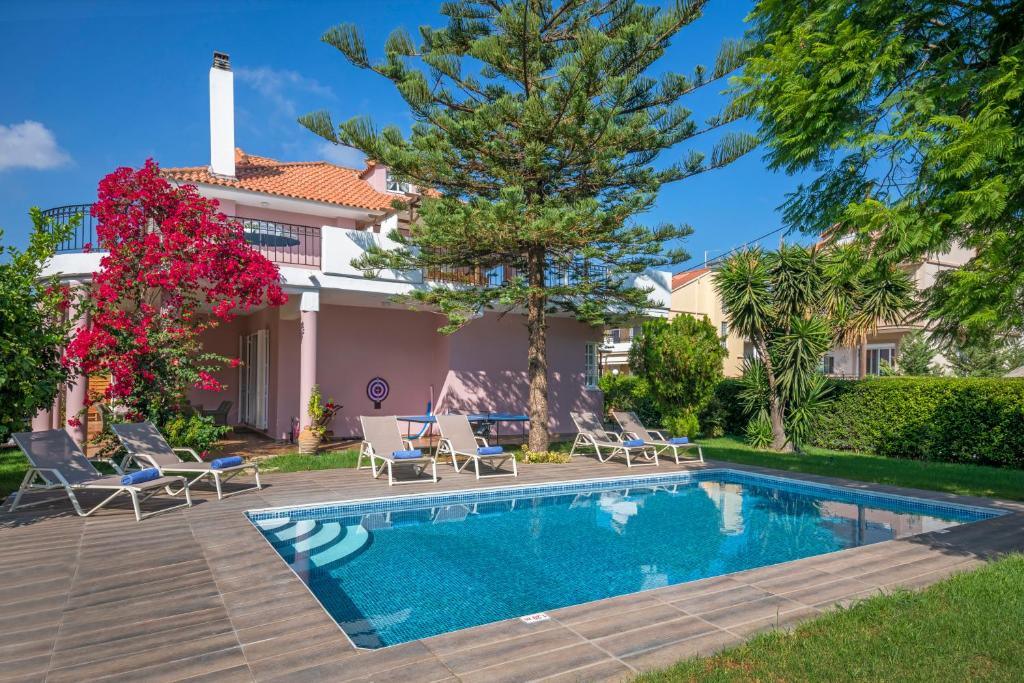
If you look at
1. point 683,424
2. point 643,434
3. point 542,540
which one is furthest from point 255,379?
point 542,540

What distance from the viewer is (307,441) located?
41.6 ft

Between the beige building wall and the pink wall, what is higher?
the beige building wall

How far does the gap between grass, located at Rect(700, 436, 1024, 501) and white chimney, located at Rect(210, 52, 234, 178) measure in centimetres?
1376

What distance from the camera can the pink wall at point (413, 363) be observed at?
1577cm

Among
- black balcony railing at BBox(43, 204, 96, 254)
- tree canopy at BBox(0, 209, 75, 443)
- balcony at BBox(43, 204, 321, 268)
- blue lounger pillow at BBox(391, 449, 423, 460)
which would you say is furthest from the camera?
balcony at BBox(43, 204, 321, 268)

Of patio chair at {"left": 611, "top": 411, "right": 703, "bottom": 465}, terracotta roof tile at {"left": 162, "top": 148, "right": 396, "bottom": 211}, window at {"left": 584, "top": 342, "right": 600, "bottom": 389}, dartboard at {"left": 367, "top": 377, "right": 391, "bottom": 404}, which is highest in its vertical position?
terracotta roof tile at {"left": 162, "top": 148, "right": 396, "bottom": 211}

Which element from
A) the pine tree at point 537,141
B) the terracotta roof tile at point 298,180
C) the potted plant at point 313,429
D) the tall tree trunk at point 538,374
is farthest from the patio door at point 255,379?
the tall tree trunk at point 538,374

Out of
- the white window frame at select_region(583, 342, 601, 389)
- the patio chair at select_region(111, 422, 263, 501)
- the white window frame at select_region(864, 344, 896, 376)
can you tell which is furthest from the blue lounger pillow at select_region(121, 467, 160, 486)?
the white window frame at select_region(864, 344, 896, 376)

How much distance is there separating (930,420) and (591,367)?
821cm

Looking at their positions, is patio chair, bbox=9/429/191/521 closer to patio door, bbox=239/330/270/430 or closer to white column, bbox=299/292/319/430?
white column, bbox=299/292/319/430

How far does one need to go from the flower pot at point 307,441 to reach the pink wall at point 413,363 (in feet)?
9.60

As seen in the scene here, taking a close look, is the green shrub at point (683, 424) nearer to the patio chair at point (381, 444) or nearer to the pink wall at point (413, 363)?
the pink wall at point (413, 363)

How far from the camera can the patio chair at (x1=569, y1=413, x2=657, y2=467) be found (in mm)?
11859

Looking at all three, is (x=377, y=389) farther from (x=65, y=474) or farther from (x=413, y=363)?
(x=65, y=474)
